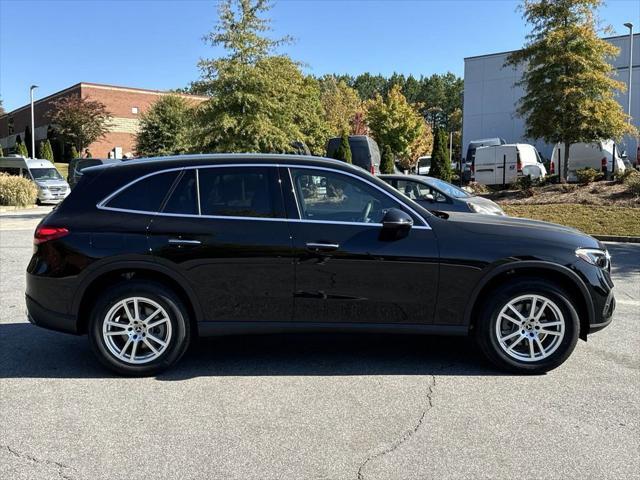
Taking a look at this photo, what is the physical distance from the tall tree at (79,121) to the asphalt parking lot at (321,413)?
151ft

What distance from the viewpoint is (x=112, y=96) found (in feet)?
180

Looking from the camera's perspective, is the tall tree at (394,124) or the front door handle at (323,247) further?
the tall tree at (394,124)

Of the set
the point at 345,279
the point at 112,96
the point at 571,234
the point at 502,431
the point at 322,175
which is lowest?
the point at 502,431

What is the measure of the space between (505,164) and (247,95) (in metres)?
12.6

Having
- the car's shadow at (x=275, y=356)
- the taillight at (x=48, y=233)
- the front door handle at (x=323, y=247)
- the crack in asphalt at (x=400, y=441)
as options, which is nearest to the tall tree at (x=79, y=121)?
the car's shadow at (x=275, y=356)

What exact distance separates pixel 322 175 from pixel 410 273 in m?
1.07

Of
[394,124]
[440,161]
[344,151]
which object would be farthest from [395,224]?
[394,124]

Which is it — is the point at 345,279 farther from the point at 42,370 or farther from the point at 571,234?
the point at 42,370

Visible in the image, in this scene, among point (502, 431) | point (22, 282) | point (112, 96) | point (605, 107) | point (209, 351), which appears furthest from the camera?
point (112, 96)

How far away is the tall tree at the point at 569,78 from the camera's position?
1872 centimetres

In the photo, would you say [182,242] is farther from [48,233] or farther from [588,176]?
[588,176]

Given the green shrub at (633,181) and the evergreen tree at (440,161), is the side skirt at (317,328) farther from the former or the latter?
the evergreen tree at (440,161)

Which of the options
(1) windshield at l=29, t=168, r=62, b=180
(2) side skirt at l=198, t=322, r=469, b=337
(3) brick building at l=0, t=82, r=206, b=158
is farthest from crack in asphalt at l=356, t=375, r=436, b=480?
(3) brick building at l=0, t=82, r=206, b=158

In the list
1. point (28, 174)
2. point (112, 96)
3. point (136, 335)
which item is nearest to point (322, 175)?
point (136, 335)
